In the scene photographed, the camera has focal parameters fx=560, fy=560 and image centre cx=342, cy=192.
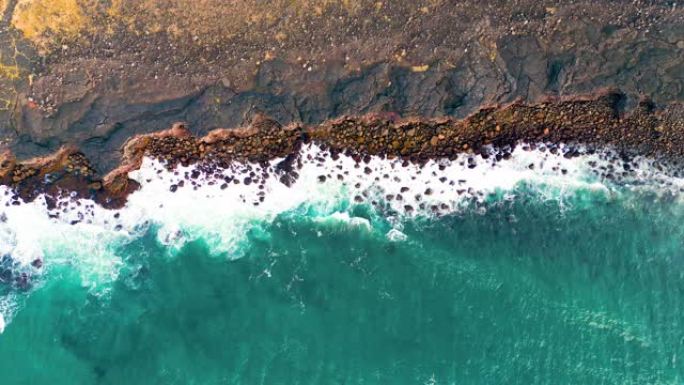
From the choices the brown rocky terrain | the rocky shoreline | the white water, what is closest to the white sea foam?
the white water

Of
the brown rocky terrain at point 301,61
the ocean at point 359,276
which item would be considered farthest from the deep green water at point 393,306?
the brown rocky terrain at point 301,61

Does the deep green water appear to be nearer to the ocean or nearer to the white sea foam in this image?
the ocean

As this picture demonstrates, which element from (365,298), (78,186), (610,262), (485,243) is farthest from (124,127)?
(610,262)

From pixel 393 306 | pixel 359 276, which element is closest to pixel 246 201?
pixel 359 276

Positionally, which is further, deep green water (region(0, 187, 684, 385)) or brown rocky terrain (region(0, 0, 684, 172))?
brown rocky terrain (region(0, 0, 684, 172))

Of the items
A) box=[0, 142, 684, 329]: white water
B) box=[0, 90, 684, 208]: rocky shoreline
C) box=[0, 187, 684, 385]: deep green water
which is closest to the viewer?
box=[0, 187, 684, 385]: deep green water

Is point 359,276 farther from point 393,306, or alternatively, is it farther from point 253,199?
point 253,199

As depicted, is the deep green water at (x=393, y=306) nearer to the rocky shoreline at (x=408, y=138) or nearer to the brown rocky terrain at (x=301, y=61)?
the rocky shoreline at (x=408, y=138)
